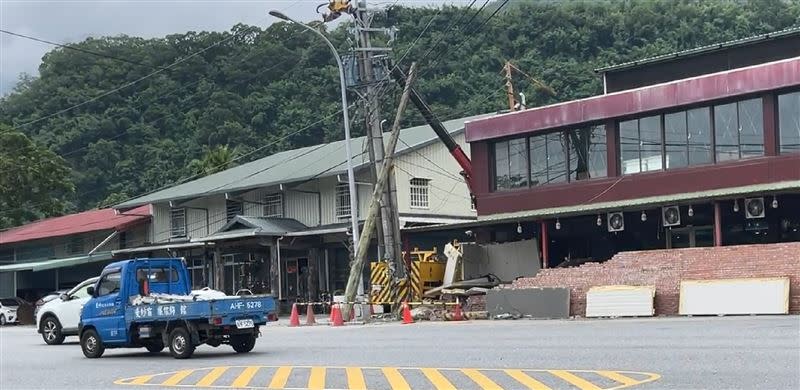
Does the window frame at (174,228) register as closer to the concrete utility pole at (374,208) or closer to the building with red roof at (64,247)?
the building with red roof at (64,247)

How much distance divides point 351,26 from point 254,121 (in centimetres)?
3715

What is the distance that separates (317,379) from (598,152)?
23.2m

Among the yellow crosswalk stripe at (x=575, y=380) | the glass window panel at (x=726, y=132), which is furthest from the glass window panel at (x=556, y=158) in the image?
the yellow crosswalk stripe at (x=575, y=380)

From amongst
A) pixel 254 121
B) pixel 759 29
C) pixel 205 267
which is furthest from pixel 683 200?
pixel 254 121

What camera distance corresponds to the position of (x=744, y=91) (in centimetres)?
3228

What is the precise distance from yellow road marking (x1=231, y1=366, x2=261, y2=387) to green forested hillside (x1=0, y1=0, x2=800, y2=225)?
39881 mm

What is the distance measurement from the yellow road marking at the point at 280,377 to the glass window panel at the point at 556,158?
21927mm

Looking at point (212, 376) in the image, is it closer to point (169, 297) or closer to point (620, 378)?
point (169, 297)

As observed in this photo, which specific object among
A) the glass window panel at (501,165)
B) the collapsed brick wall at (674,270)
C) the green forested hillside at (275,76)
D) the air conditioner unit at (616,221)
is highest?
the green forested hillside at (275,76)

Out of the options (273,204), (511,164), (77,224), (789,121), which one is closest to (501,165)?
(511,164)

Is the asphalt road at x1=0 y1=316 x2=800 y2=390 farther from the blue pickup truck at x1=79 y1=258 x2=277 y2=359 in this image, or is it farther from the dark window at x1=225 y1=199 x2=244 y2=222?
the dark window at x1=225 y1=199 x2=244 y2=222

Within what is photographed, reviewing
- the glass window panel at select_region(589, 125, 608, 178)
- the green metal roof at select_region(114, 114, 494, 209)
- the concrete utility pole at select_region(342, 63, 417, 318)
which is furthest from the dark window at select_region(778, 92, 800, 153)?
the green metal roof at select_region(114, 114, 494, 209)

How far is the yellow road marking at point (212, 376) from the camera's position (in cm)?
1579

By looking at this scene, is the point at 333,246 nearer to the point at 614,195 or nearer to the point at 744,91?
the point at 614,195
